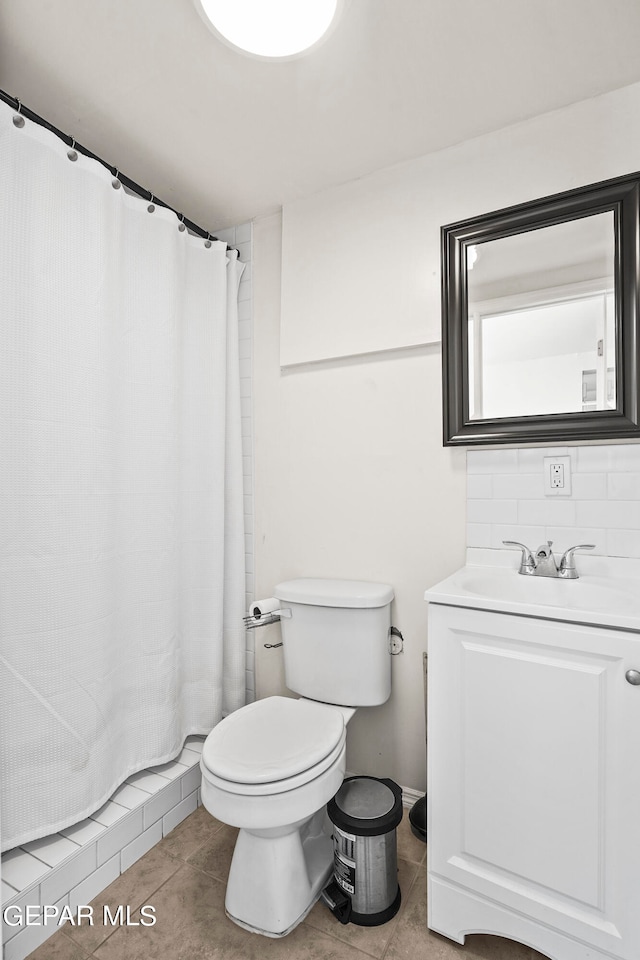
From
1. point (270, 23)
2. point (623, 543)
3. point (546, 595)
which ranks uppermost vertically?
point (270, 23)

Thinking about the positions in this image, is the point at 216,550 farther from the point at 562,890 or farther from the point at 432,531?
the point at 562,890

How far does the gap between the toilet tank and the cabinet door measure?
1.40 ft

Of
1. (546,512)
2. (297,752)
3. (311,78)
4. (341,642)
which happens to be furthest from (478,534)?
(311,78)

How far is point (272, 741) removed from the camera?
135 cm

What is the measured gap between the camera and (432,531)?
1.70m

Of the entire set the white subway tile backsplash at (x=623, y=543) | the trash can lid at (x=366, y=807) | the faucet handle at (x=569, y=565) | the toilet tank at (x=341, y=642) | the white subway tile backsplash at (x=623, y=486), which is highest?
the white subway tile backsplash at (x=623, y=486)

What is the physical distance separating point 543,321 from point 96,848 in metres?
1.97

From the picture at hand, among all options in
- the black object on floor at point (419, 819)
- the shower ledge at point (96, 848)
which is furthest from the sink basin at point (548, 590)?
the shower ledge at point (96, 848)

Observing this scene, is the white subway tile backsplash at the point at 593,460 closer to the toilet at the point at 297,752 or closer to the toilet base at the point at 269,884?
the toilet at the point at 297,752

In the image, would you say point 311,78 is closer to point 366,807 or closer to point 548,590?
point 548,590

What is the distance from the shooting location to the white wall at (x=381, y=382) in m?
1.57

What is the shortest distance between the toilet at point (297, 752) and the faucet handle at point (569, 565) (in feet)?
1.77

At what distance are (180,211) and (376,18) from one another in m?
1.12

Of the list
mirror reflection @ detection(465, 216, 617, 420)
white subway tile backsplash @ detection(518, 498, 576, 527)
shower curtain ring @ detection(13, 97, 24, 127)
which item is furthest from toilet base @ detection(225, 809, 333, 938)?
shower curtain ring @ detection(13, 97, 24, 127)
